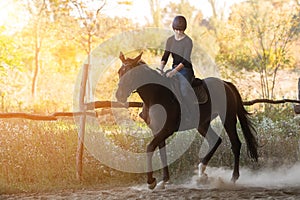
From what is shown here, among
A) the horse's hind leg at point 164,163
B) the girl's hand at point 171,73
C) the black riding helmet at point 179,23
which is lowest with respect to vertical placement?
the horse's hind leg at point 164,163

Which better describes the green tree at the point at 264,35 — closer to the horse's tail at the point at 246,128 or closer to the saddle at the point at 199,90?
the horse's tail at the point at 246,128

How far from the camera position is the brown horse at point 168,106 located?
23.2ft

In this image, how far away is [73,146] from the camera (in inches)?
370

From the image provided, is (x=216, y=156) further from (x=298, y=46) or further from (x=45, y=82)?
(x=298, y=46)

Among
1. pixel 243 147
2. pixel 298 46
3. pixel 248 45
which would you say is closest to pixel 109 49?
pixel 248 45

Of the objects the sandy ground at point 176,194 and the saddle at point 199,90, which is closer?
the sandy ground at point 176,194

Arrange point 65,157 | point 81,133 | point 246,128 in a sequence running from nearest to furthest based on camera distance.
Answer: point 81,133 < point 246,128 < point 65,157

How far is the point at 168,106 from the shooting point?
7559mm

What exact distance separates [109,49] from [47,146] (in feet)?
49.8

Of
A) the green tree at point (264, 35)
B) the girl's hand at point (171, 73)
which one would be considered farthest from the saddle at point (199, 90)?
the green tree at point (264, 35)

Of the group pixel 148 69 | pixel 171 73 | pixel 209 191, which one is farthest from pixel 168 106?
pixel 209 191

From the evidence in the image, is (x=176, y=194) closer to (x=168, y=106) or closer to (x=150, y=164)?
(x=150, y=164)

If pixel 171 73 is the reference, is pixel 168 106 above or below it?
below

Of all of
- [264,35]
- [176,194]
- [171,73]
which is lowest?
[176,194]
